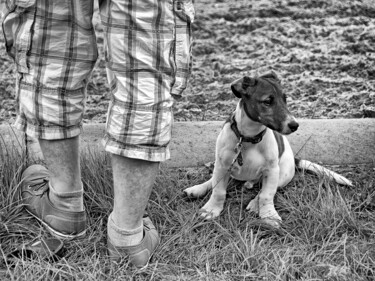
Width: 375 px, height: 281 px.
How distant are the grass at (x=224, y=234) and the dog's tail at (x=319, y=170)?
5 cm

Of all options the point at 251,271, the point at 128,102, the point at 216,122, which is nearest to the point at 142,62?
the point at 128,102

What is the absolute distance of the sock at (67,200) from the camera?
120 inches

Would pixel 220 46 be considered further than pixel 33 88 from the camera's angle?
Yes

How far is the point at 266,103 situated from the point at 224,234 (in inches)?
33.3

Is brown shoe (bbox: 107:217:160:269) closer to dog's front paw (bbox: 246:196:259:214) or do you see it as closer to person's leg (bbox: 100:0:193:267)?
person's leg (bbox: 100:0:193:267)

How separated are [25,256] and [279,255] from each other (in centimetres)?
128

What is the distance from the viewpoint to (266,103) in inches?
138

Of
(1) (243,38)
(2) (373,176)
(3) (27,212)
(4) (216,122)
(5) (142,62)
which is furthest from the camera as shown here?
(1) (243,38)

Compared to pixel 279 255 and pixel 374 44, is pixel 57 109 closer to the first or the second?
pixel 279 255

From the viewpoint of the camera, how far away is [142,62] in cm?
246

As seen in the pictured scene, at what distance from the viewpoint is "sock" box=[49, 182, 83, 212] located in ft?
9.98

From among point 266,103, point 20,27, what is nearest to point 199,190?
point 266,103

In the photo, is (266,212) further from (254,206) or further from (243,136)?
(243,136)

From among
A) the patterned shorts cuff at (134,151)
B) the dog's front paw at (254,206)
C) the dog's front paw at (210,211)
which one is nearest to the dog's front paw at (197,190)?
the dog's front paw at (210,211)
